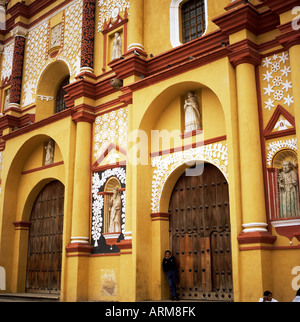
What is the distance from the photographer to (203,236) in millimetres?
11109

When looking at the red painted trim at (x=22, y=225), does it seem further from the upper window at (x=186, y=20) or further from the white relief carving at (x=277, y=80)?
the white relief carving at (x=277, y=80)

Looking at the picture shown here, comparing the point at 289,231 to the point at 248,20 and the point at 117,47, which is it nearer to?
the point at 248,20

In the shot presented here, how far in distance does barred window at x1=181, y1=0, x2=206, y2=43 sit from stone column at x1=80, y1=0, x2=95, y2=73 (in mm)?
3424

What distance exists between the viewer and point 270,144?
390 inches

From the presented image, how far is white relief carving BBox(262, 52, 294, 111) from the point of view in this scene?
984 centimetres

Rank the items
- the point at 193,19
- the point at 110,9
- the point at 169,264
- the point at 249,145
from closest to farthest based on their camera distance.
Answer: the point at 249,145, the point at 169,264, the point at 193,19, the point at 110,9

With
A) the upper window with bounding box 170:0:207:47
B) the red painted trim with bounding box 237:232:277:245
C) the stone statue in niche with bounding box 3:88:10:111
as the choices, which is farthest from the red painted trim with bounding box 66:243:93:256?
the stone statue in niche with bounding box 3:88:10:111

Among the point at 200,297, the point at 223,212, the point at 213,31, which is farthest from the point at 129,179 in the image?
the point at 213,31

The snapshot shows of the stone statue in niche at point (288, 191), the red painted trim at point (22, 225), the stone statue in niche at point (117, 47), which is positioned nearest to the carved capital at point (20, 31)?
the stone statue in niche at point (117, 47)

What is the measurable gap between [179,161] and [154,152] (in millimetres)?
954

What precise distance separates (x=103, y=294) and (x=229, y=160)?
544cm

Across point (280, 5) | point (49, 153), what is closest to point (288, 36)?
point (280, 5)

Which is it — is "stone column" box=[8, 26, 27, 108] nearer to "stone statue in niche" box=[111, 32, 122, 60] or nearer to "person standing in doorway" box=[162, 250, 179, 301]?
"stone statue in niche" box=[111, 32, 122, 60]

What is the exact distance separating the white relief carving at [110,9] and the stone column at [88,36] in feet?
0.88
